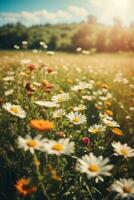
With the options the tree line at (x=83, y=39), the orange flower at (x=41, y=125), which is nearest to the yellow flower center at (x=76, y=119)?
the orange flower at (x=41, y=125)

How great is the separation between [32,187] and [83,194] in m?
0.65

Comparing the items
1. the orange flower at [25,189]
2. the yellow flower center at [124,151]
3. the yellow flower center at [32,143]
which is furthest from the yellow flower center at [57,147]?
the yellow flower center at [124,151]

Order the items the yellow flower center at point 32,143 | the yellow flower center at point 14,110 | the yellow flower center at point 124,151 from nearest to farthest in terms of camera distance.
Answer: the yellow flower center at point 32,143 → the yellow flower center at point 124,151 → the yellow flower center at point 14,110

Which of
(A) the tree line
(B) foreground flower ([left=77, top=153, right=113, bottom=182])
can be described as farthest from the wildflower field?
(A) the tree line

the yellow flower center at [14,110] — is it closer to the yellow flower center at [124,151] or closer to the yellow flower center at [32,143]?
the yellow flower center at [32,143]

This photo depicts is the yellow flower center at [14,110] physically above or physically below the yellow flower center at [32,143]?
below

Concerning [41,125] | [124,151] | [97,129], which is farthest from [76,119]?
[41,125]

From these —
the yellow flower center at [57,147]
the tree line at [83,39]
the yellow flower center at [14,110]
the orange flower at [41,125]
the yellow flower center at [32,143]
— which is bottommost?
the tree line at [83,39]

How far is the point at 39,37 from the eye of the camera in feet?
164

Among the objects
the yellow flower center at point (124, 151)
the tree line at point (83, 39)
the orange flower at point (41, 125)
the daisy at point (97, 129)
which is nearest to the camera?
the orange flower at point (41, 125)

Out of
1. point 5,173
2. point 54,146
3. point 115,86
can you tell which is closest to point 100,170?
point 54,146

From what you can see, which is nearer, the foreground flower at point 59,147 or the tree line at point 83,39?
the foreground flower at point 59,147

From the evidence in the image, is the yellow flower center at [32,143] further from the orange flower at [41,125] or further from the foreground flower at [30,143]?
the orange flower at [41,125]

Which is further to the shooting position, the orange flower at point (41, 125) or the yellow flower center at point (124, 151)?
the yellow flower center at point (124, 151)
